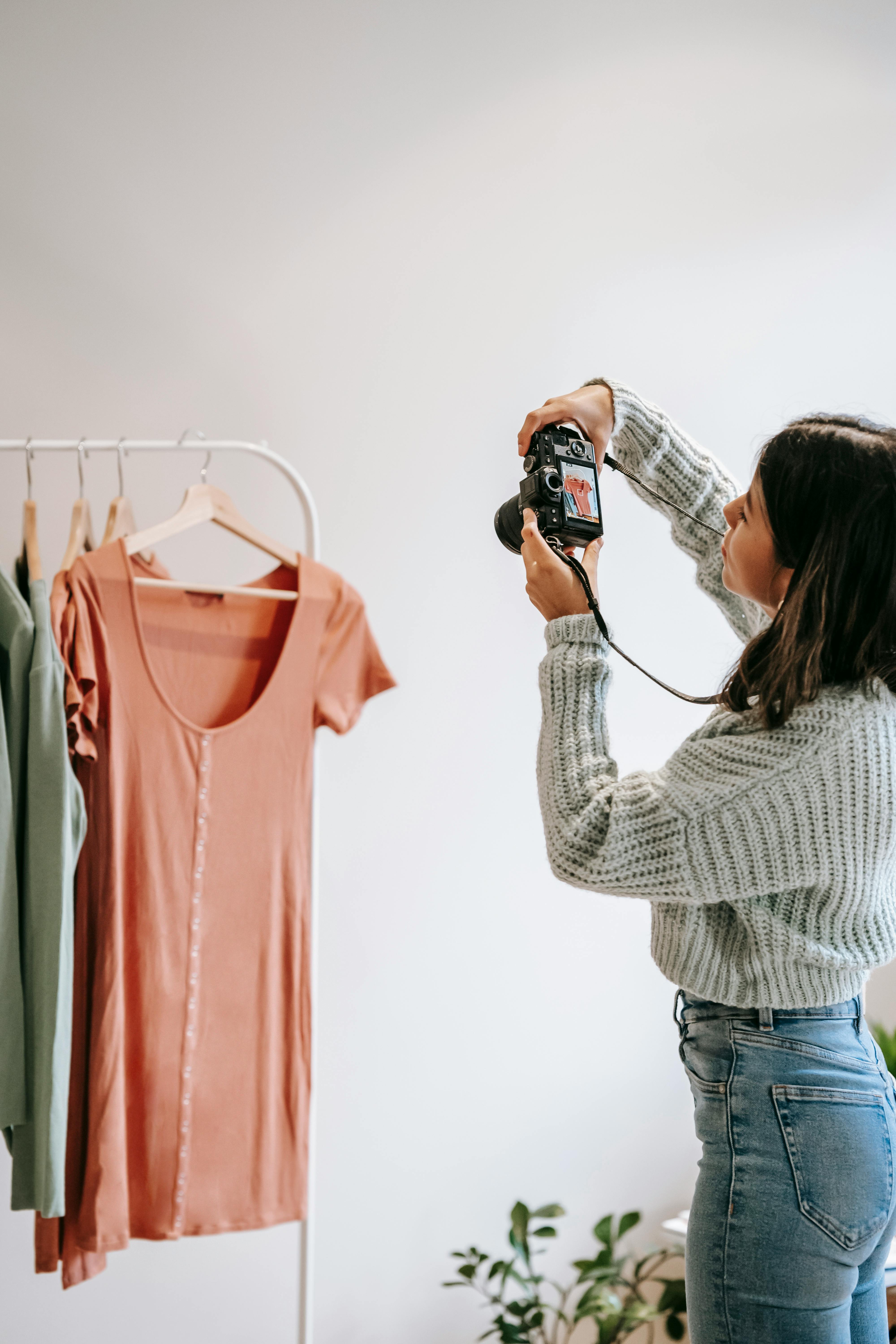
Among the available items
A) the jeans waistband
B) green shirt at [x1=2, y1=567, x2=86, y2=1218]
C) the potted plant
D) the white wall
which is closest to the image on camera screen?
the jeans waistband

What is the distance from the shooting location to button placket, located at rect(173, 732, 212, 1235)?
1.30 metres

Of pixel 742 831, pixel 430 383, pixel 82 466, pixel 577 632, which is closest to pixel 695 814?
pixel 742 831

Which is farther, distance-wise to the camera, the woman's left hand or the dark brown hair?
the woman's left hand

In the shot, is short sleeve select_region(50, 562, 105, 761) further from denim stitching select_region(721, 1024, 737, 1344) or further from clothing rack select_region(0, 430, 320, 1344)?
denim stitching select_region(721, 1024, 737, 1344)

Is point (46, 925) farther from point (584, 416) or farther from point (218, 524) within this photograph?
point (584, 416)

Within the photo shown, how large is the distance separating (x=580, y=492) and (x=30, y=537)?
75cm

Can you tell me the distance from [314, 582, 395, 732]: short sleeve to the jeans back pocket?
798 mm

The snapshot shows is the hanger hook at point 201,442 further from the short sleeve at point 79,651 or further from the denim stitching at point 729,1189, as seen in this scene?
the denim stitching at point 729,1189

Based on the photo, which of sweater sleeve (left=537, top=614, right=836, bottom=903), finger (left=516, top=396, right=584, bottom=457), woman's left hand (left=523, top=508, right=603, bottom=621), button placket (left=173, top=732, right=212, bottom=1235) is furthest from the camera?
button placket (left=173, top=732, right=212, bottom=1235)

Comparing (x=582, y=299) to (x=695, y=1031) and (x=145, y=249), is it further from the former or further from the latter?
(x=695, y=1031)

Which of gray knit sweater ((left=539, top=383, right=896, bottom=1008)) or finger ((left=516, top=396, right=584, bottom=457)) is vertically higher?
finger ((left=516, top=396, right=584, bottom=457))

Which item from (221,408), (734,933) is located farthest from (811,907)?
(221,408)

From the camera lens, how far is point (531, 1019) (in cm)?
188

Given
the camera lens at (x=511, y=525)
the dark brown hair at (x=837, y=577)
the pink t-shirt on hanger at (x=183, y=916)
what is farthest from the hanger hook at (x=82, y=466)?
the dark brown hair at (x=837, y=577)
